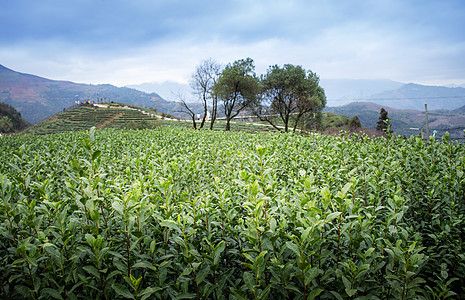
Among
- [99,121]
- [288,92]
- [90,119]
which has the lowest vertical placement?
[99,121]

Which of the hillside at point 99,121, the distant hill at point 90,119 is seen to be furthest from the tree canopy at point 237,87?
the distant hill at point 90,119

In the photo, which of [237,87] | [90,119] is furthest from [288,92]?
[90,119]

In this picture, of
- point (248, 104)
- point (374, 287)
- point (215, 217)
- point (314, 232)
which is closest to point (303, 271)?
point (314, 232)

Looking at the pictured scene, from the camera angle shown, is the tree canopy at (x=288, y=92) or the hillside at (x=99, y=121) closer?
the tree canopy at (x=288, y=92)

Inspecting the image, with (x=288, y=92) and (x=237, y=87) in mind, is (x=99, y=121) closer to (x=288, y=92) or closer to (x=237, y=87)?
(x=237, y=87)

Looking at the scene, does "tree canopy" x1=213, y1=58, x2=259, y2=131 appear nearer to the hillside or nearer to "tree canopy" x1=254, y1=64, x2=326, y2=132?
"tree canopy" x1=254, y1=64, x2=326, y2=132

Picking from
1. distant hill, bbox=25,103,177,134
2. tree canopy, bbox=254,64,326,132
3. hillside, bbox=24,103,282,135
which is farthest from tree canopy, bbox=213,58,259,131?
distant hill, bbox=25,103,177,134

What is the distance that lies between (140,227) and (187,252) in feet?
1.71

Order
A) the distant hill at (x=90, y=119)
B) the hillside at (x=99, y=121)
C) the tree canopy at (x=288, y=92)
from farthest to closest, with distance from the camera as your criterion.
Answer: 1. the distant hill at (x=90, y=119)
2. the hillside at (x=99, y=121)
3. the tree canopy at (x=288, y=92)

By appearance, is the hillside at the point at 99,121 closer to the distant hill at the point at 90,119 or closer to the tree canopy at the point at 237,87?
the distant hill at the point at 90,119

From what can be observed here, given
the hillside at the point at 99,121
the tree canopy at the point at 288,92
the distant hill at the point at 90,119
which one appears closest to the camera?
the tree canopy at the point at 288,92

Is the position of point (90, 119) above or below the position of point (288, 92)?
below

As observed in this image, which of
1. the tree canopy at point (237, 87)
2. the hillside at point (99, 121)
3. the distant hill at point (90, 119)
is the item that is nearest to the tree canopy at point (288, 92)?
the tree canopy at point (237, 87)

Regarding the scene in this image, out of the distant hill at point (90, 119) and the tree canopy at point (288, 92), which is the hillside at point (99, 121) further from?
the tree canopy at point (288, 92)
